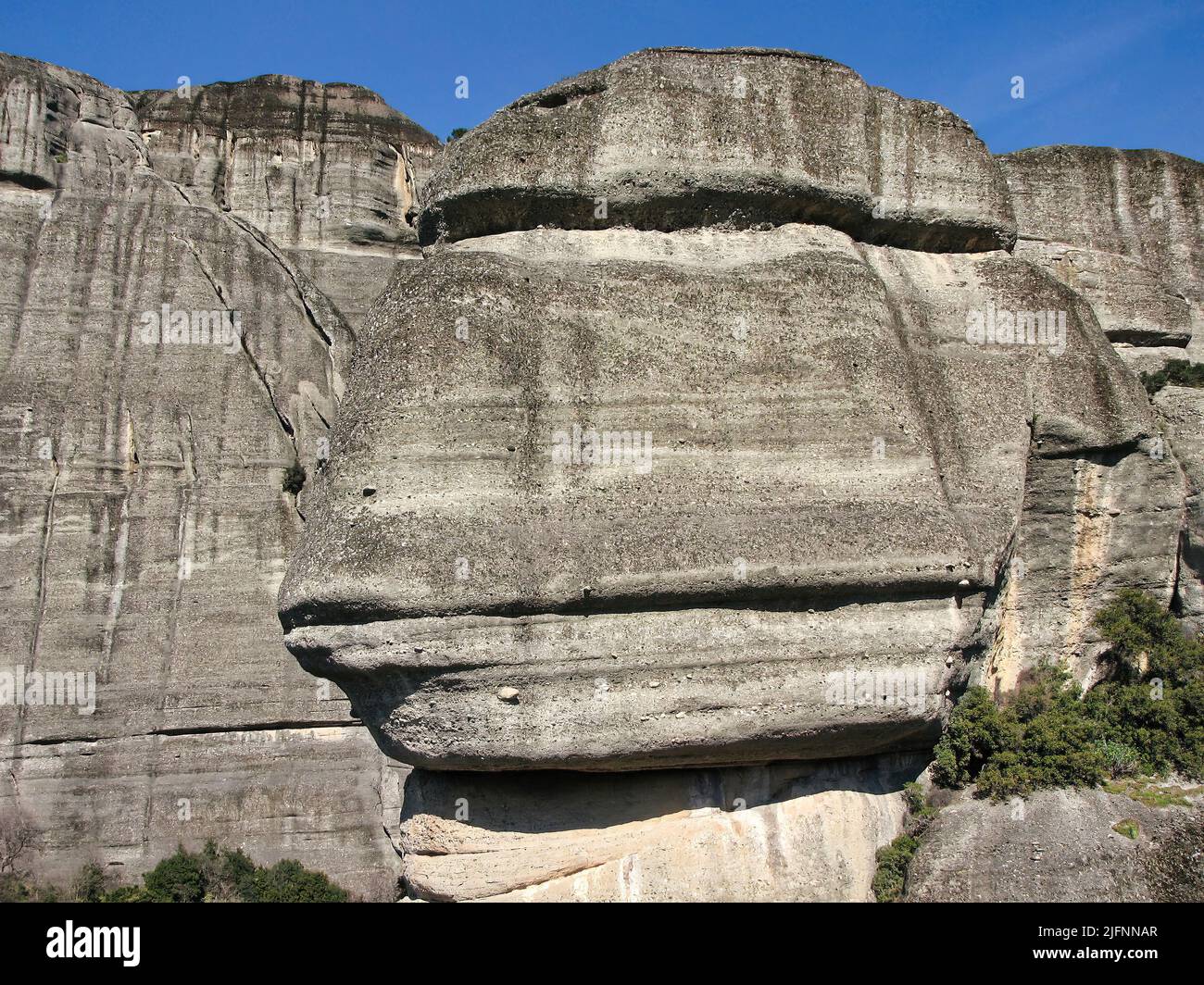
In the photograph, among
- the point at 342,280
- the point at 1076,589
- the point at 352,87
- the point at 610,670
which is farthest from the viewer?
the point at 352,87

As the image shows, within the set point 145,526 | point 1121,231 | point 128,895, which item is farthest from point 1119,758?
point 145,526

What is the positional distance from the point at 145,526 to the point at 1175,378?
16279 millimetres

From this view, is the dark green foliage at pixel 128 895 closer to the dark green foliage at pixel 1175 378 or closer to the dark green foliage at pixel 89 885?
the dark green foliage at pixel 89 885

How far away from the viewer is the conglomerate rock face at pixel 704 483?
6863 mm

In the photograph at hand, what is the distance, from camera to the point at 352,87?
78.2 ft

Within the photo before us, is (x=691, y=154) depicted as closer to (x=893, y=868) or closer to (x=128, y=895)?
(x=893, y=868)

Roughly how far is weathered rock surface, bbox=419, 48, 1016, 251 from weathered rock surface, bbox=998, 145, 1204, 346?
1.74 m

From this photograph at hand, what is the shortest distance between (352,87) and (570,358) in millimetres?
18759

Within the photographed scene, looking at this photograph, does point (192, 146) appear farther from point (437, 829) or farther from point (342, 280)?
point (437, 829)

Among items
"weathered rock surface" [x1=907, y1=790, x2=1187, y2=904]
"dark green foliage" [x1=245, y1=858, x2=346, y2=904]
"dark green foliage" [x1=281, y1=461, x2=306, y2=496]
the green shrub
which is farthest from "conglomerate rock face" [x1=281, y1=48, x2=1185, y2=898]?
"dark green foliage" [x1=281, y1=461, x2=306, y2=496]

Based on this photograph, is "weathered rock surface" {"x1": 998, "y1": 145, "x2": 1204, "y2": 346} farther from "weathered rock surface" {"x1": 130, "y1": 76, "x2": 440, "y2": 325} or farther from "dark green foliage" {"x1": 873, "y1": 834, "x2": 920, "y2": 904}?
"weathered rock surface" {"x1": 130, "y1": 76, "x2": 440, "y2": 325}

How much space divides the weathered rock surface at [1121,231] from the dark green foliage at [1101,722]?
2.70 metres

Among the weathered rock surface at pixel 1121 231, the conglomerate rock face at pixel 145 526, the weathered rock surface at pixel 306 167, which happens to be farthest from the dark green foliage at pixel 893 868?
the weathered rock surface at pixel 306 167

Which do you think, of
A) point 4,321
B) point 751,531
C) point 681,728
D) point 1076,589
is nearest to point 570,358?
point 751,531
